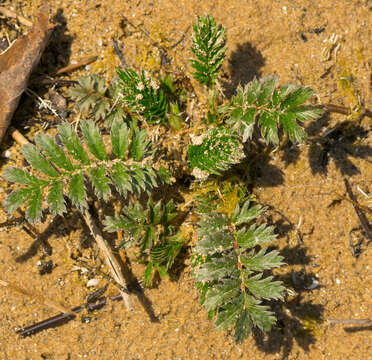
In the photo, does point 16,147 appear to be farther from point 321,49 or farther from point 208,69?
point 321,49

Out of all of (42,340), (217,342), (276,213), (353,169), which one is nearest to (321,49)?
(353,169)

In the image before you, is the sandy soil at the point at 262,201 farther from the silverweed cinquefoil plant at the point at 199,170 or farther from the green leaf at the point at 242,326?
the green leaf at the point at 242,326

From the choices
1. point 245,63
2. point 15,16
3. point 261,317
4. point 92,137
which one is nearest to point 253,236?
point 261,317

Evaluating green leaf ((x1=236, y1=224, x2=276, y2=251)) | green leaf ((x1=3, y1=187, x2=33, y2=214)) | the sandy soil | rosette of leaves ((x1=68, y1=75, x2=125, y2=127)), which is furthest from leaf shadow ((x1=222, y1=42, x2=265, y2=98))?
green leaf ((x1=3, y1=187, x2=33, y2=214))

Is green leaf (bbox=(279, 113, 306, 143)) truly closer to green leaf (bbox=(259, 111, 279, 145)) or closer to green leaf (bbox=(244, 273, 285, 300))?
green leaf (bbox=(259, 111, 279, 145))

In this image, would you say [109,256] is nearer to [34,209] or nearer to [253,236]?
[34,209]

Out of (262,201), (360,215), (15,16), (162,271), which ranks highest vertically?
(15,16)

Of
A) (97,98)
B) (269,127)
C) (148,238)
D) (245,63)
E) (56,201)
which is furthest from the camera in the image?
(245,63)
